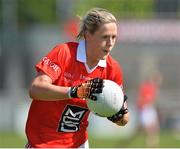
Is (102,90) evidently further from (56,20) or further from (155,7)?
(56,20)

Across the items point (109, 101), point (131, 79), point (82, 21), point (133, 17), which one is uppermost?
point (82, 21)

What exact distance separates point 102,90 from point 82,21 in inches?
21.6

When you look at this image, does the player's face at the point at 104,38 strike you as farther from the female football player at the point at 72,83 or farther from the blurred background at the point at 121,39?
the blurred background at the point at 121,39

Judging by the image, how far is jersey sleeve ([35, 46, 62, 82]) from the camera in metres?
5.29

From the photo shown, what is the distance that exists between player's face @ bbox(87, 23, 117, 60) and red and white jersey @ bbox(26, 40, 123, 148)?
13cm

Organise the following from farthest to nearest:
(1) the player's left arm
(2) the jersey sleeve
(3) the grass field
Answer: (3) the grass field → (1) the player's left arm → (2) the jersey sleeve

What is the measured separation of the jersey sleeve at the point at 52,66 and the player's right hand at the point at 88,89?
18cm

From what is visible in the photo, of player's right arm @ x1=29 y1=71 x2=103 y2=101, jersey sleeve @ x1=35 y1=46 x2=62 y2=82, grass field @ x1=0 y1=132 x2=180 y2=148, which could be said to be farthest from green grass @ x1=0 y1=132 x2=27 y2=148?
player's right arm @ x1=29 y1=71 x2=103 y2=101

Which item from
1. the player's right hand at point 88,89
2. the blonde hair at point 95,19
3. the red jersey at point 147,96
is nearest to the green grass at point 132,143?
the red jersey at point 147,96

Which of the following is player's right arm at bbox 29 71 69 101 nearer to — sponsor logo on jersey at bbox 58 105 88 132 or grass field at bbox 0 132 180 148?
sponsor logo on jersey at bbox 58 105 88 132

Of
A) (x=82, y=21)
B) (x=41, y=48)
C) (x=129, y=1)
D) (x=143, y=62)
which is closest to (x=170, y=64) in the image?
(x=143, y=62)

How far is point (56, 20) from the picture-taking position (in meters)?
28.9

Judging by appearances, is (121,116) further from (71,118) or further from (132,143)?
(132,143)

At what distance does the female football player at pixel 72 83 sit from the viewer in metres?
5.21
